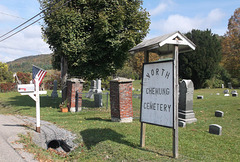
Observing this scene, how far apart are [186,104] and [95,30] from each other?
23.2 ft

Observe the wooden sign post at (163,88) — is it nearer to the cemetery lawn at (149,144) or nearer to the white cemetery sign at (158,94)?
the white cemetery sign at (158,94)

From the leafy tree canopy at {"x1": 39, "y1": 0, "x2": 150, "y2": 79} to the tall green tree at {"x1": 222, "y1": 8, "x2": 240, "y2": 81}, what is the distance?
2499 cm

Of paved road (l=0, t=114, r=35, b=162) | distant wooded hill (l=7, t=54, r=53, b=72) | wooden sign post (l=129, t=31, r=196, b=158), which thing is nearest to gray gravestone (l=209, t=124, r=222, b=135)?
wooden sign post (l=129, t=31, r=196, b=158)

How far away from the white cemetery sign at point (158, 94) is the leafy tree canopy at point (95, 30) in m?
7.39

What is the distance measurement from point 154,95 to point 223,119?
593 cm

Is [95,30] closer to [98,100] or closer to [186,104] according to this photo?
[98,100]

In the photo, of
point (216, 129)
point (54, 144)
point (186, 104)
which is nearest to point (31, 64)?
point (54, 144)

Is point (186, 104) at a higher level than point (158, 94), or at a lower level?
lower

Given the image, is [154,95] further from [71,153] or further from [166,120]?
A: [71,153]

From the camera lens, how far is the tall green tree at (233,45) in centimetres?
3322

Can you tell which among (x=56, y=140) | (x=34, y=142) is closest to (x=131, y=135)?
(x=56, y=140)

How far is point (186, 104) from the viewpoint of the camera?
950 cm

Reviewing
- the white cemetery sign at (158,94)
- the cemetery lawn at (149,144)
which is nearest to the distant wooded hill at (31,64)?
the cemetery lawn at (149,144)

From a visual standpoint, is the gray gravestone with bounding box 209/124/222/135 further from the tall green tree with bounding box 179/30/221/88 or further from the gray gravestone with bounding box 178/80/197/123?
the tall green tree with bounding box 179/30/221/88
